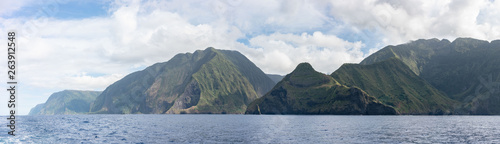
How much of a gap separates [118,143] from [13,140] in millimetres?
27400

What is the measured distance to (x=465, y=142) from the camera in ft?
213

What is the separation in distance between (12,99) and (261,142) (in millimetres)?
43874

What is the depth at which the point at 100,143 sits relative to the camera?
65.4 meters

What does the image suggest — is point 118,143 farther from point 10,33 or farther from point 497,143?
point 497,143

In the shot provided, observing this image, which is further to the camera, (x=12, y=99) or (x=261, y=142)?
(x=261, y=142)

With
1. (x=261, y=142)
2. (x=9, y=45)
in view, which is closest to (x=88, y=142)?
(x=9, y=45)

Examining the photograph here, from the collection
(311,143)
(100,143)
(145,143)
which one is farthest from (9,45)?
(311,143)

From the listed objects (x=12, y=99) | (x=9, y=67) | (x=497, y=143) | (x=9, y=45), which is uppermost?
(x=9, y=45)

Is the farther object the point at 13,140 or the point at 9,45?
the point at 13,140

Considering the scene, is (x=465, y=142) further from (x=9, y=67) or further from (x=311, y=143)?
(x=9, y=67)

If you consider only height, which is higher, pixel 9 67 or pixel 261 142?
pixel 9 67

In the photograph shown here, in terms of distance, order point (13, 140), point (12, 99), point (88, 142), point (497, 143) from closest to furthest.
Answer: point (12, 99)
point (497, 143)
point (88, 142)
point (13, 140)

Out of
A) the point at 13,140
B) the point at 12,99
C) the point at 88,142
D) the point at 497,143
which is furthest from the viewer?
the point at 13,140

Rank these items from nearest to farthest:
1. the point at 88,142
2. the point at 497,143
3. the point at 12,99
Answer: the point at 12,99 < the point at 497,143 < the point at 88,142
